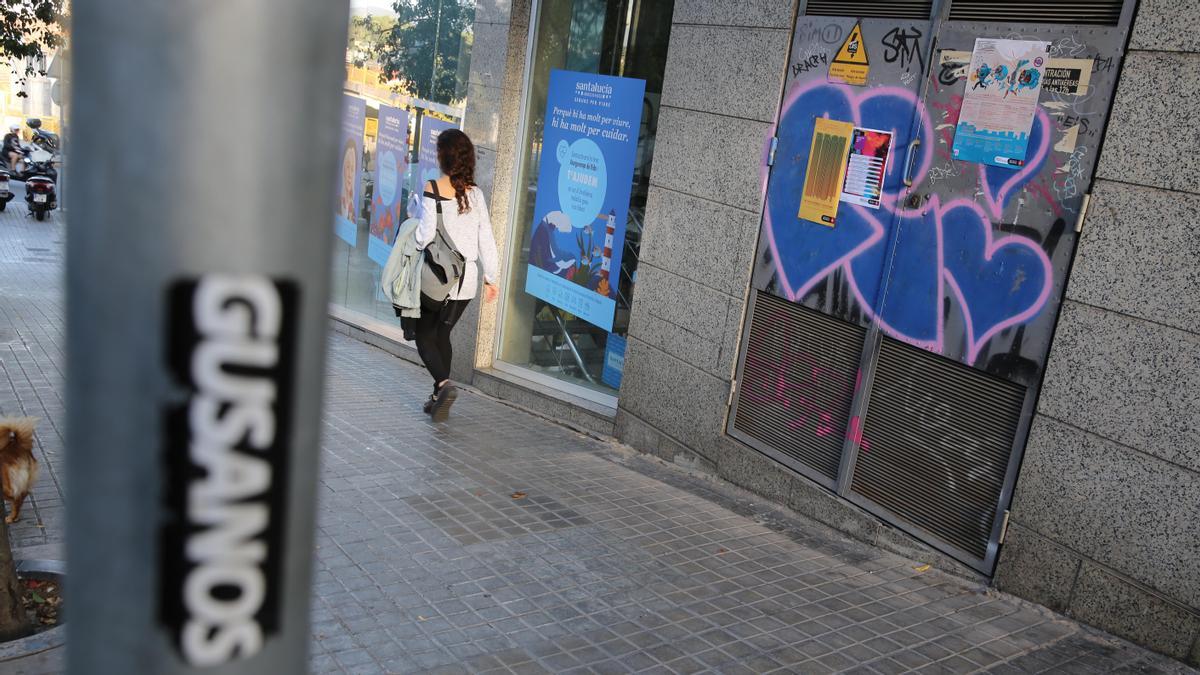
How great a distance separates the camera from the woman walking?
7062mm

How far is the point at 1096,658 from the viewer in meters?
4.26

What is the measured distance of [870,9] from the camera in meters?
5.70

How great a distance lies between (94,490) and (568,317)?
7508mm

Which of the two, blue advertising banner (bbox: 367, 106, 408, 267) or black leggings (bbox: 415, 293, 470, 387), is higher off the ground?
blue advertising banner (bbox: 367, 106, 408, 267)

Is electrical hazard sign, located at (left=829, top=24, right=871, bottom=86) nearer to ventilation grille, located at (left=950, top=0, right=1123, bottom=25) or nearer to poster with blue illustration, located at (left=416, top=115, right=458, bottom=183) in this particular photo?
ventilation grille, located at (left=950, top=0, right=1123, bottom=25)

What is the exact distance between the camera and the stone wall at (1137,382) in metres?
4.11

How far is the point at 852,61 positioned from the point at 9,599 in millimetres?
4943

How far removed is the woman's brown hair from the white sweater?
0.15ft

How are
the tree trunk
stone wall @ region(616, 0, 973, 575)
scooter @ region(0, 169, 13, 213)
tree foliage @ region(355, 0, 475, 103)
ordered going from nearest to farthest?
the tree trunk → stone wall @ region(616, 0, 973, 575) → tree foliage @ region(355, 0, 475, 103) → scooter @ region(0, 169, 13, 213)

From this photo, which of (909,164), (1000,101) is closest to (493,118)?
(909,164)

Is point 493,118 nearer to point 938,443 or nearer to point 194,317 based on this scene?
point 938,443

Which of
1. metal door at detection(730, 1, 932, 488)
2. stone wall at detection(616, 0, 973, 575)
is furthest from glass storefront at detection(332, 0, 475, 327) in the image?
metal door at detection(730, 1, 932, 488)

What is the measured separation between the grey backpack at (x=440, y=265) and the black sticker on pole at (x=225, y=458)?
20.0 ft

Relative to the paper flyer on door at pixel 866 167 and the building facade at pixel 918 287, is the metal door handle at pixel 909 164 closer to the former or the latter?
the building facade at pixel 918 287
